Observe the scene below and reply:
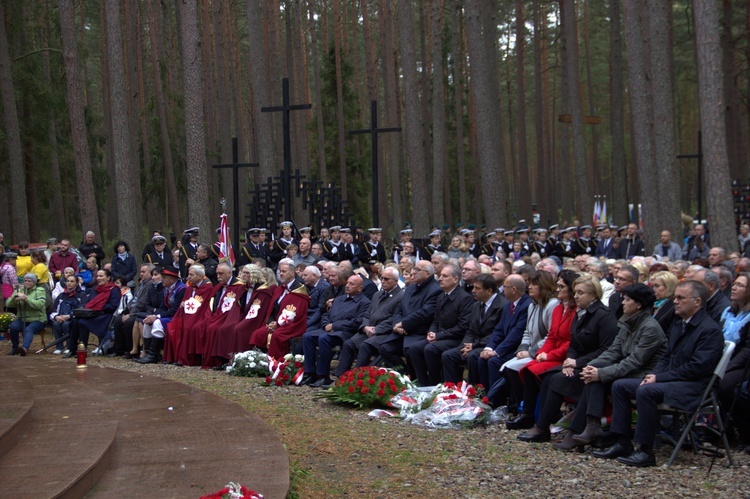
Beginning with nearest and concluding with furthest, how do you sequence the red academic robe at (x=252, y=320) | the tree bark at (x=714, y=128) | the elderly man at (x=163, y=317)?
the red academic robe at (x=252, y=320), the elderly man at (x=163, y=317), the tree bark at (x=714, y=128)

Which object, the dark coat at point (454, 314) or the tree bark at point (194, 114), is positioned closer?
the dark coat at point (454, 314)

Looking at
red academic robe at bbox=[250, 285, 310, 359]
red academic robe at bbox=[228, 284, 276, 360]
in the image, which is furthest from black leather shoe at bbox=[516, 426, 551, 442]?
red academic robe at bbox=[228, 284, 276, 360]

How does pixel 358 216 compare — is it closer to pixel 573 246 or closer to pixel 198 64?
pixel 573 246

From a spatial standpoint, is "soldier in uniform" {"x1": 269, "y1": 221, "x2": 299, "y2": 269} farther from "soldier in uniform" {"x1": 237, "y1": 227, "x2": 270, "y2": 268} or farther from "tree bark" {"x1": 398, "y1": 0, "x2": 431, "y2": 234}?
"tree bark" {"x1": 398, "y1": 0, "x2": 431, "y2": 234}

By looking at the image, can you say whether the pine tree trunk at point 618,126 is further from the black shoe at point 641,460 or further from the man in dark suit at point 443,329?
the black shoe at point 641,460

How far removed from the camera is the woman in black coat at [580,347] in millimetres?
7621

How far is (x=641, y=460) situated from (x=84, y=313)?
397 inches

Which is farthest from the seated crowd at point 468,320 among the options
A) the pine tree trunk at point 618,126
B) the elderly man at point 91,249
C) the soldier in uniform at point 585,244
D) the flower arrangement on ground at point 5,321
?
the pine tree trunk at point 618,126

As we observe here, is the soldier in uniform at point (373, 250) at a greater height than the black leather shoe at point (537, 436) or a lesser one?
greater

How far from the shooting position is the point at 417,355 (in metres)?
10.1

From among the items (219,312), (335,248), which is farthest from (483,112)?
(219,312)

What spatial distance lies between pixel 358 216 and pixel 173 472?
3002 cm

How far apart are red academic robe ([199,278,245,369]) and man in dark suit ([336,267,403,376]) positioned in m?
2.68

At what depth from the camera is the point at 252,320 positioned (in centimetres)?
1280
